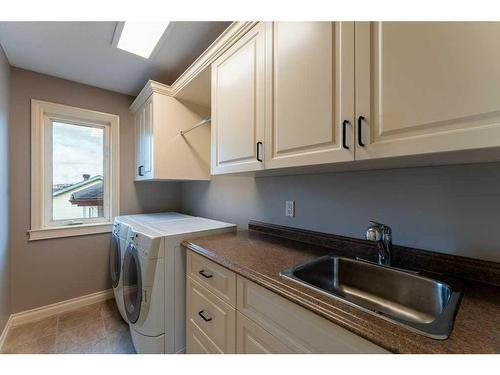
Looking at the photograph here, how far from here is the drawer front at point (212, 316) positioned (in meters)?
1.03

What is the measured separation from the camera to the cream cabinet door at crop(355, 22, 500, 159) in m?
0.59

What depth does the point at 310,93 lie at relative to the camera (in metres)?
0.98

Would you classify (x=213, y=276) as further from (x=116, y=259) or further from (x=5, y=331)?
(x=5, y=331)

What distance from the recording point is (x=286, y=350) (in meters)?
0.78

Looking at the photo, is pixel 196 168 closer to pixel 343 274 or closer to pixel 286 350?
pixel 343 274

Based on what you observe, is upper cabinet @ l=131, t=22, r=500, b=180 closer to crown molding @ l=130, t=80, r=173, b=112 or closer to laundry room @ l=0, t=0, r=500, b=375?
laundry room @ l=0, t=0, r=500, b=375

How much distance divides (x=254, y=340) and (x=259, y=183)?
1091 millimetres

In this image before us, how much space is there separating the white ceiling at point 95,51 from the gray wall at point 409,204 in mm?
1213

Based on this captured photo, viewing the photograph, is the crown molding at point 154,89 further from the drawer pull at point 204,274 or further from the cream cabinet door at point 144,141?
the drawer pull at point 204,274

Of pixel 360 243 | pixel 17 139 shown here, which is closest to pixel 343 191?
pixel 360 243

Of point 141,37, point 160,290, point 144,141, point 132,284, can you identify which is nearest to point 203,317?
point 160,290

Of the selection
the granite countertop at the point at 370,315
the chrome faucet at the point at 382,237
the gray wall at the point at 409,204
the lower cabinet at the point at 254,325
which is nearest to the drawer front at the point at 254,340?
the lower cabinet at the point at 254,325
